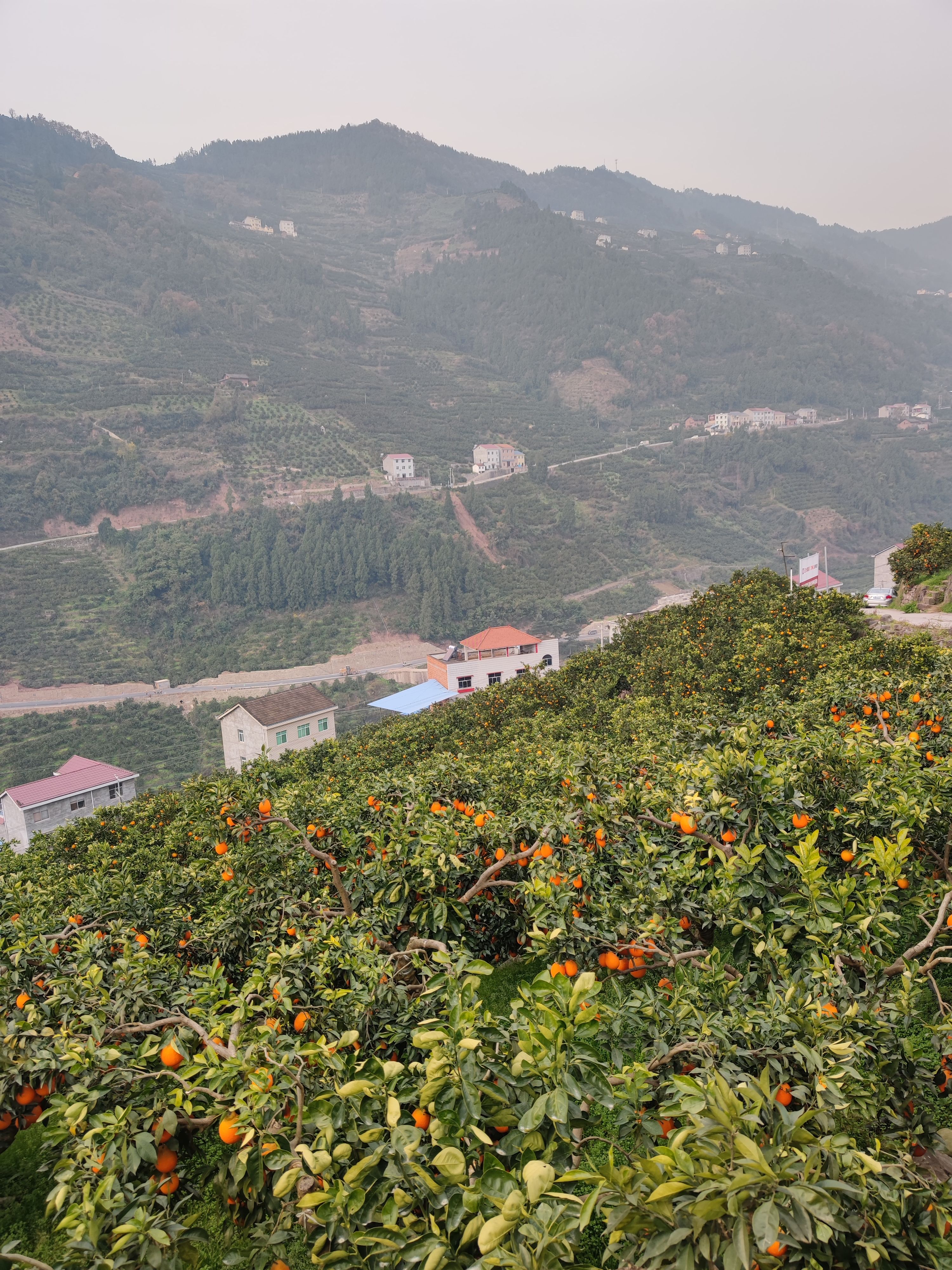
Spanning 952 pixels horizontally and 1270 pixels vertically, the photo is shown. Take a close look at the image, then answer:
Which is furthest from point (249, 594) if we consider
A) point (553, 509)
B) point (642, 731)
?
point (642, 731)

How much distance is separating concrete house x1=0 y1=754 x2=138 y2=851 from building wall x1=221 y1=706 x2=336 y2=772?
3695 millimetres

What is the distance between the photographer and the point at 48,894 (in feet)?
17.8

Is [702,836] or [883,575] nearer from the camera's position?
[702,836]

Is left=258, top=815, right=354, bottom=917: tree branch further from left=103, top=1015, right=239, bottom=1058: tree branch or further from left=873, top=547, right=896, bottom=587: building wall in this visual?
left=873, top=547, right=896, bottom=587: building wall

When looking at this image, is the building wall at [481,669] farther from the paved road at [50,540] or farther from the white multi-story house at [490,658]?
the paved road at [50,540]

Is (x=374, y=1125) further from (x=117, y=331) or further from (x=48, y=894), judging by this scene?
(x=117, y=331)

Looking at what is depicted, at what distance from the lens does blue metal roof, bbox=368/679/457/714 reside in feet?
98.4

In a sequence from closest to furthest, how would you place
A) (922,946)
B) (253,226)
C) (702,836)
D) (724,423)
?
(922,946)
(702,836)
(724,423)
(253,226)

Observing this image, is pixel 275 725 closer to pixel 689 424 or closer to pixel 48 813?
pixel 48 813

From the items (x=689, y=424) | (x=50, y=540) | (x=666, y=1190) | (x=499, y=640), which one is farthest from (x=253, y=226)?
(x=666, y=1190)

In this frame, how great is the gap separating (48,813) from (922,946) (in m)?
28.6

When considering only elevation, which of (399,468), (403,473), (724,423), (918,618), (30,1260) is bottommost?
(403,473)

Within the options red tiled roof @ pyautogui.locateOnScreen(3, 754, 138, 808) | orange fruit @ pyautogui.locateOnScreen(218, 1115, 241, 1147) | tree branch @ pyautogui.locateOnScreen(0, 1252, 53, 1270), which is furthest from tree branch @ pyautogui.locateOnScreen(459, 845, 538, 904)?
red tiled roof @ pyautogui.locateOnScreen(3, 754, 138, 808)

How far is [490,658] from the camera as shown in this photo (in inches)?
1287
